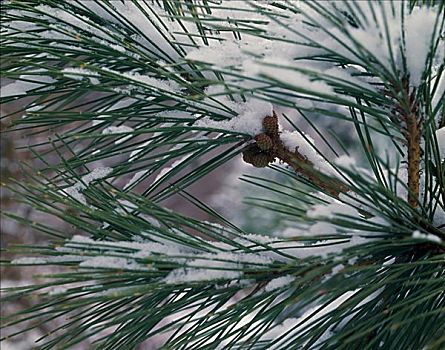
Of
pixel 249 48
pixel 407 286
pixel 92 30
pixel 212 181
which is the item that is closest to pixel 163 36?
pixel 92 30

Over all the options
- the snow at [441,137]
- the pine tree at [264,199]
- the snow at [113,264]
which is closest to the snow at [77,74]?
the pine tree at [264,199]

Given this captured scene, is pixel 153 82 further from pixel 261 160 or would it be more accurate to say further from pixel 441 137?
pixel 441 137

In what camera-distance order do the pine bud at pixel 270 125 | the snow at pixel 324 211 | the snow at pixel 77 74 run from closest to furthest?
the snow at pixel 324 211, the snow at pixel 77 74, the pine bud at pixel 270 125

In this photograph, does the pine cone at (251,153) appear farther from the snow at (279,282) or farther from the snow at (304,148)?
the snow at (279,282)

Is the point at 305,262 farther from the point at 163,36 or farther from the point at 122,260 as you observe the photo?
the point at 163,36

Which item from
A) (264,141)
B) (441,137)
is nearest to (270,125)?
(264,141)

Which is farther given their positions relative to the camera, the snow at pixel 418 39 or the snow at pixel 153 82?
the snow at pixel 153 82

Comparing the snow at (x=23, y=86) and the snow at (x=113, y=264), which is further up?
the snow at (x=23, y=86)
